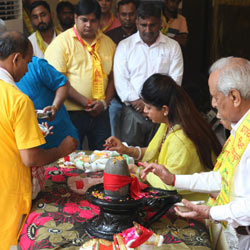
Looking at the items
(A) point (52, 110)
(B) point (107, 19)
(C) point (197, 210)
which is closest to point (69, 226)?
(C) point (197, 210)

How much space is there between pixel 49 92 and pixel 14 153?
116 centimetres

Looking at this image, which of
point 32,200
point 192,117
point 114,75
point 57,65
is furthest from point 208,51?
point 32,200

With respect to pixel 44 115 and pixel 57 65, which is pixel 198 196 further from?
pixel 57 65

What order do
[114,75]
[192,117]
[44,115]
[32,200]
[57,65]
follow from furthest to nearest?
[114,75], [57,65], [44,115], [192,117], [32,200]

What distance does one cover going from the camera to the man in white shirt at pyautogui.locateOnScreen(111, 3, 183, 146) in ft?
14.2

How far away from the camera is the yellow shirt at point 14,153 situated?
7.53 ft

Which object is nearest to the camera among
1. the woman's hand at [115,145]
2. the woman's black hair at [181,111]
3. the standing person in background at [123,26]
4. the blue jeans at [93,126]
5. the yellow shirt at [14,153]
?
the yellow shirt at [14,153]

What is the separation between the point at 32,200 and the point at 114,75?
2096 millimetres

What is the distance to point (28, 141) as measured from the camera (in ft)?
7.63

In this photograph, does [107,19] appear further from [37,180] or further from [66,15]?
[37,180]

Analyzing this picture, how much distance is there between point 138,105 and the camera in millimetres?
4312

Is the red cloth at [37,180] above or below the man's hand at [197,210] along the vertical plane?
below

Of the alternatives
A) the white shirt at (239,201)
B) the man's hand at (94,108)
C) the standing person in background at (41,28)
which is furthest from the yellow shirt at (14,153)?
the standing person in background at (41,28)

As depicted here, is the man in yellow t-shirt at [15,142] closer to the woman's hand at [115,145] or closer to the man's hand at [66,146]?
the man's hand at [66,146]
